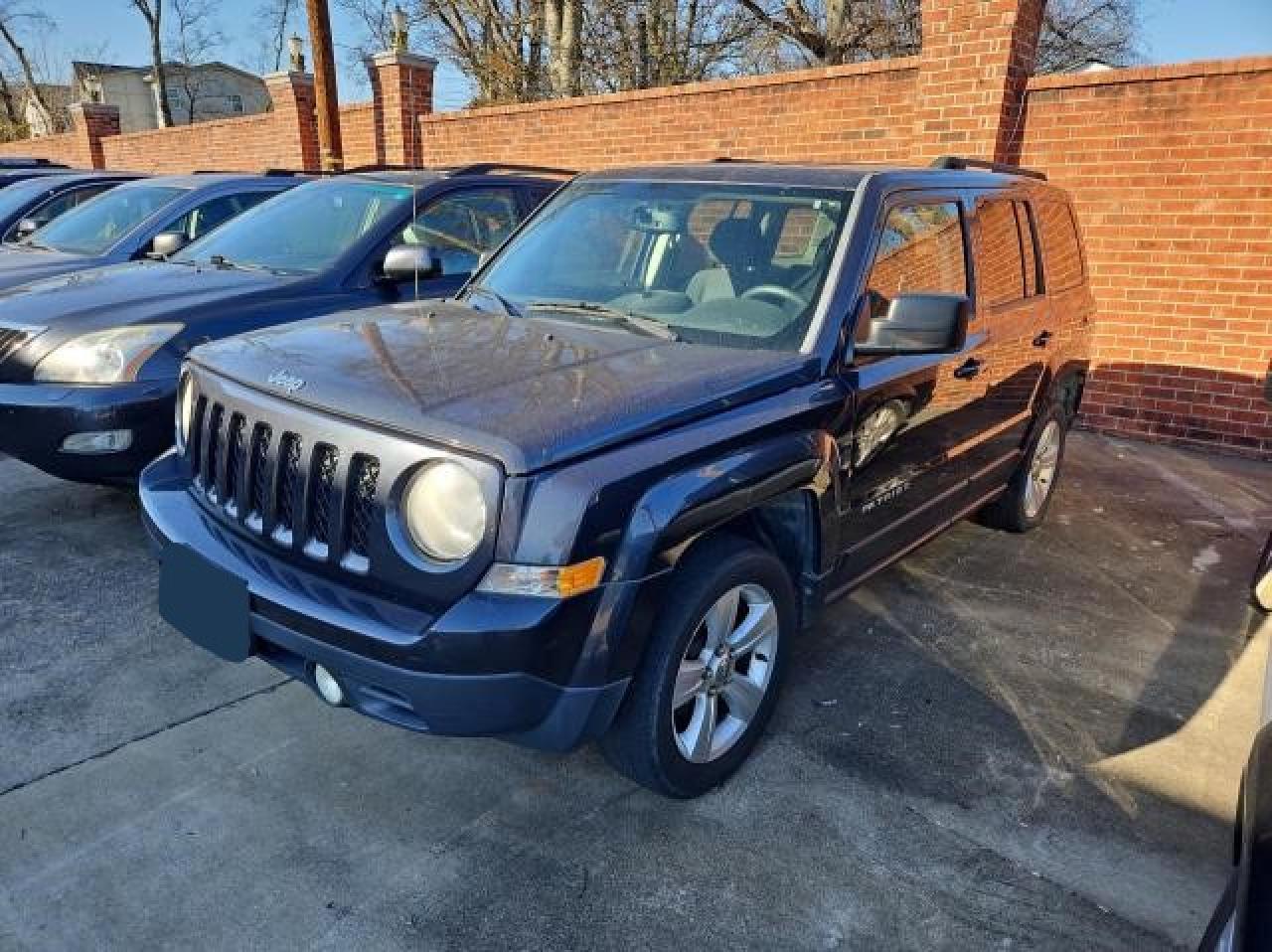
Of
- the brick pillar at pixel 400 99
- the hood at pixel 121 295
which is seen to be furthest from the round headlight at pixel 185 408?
the brick pillar at pixel 400 99

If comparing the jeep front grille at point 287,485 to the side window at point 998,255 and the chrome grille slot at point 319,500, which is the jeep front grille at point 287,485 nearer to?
the chrome grille slot at point 319,500

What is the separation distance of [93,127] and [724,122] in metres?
17.0

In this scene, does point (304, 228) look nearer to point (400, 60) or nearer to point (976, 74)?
point (976, 74)

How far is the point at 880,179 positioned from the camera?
3252mm

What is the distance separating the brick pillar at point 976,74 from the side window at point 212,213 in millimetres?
5397

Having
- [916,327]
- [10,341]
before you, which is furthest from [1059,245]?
[10,341]

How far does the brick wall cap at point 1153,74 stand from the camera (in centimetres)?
630

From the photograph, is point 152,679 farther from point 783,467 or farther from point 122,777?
point 783,467

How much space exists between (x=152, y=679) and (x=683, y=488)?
219 cm

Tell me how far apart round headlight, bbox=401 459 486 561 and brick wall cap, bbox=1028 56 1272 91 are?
263 inches

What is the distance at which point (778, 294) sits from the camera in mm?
3066

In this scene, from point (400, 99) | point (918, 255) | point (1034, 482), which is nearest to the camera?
point (918, 255)

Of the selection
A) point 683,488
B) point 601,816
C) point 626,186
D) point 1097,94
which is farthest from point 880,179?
point 1097,94

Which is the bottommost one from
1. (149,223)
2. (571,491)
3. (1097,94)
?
(571,491)
